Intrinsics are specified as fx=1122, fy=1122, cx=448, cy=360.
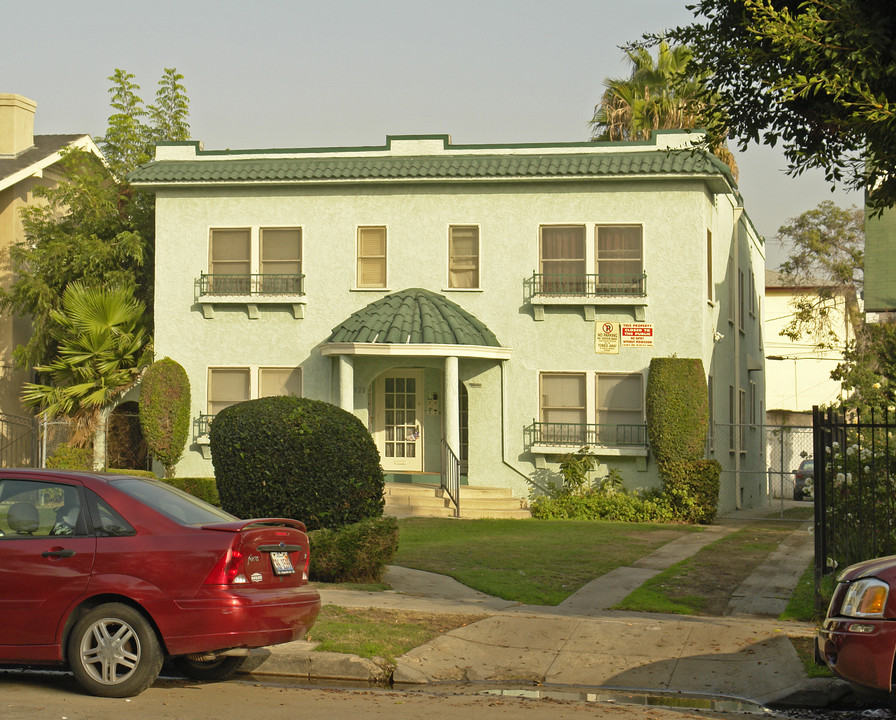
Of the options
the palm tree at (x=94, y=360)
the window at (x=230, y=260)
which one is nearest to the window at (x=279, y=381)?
the window at (x=230, y=260)

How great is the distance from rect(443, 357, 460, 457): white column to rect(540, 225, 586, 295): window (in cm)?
278

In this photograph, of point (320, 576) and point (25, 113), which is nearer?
point (320, 576)

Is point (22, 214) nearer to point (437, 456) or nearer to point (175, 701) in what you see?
point (437, 456)

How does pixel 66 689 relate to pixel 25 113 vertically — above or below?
below

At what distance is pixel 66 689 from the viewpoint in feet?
25.8

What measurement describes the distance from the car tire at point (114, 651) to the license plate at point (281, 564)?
945 mm

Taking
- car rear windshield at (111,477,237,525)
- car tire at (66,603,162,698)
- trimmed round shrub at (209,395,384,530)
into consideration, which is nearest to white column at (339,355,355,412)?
trimmed round shrub at (209,395,384,530)

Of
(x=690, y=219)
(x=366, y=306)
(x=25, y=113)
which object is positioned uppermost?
(x=25, y=113)

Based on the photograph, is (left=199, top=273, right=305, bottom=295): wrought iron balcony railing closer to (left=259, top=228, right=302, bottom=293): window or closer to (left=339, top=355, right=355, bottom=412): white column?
(left=259, top=228, right=302, bottom=293): window

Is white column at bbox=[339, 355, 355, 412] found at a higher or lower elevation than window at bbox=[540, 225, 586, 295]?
lower

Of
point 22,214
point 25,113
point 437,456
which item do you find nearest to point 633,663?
point 437,456

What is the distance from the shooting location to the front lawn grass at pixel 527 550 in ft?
43.1

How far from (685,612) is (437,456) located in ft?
45.3

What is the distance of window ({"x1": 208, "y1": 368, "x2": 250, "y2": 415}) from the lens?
25.2 metres
